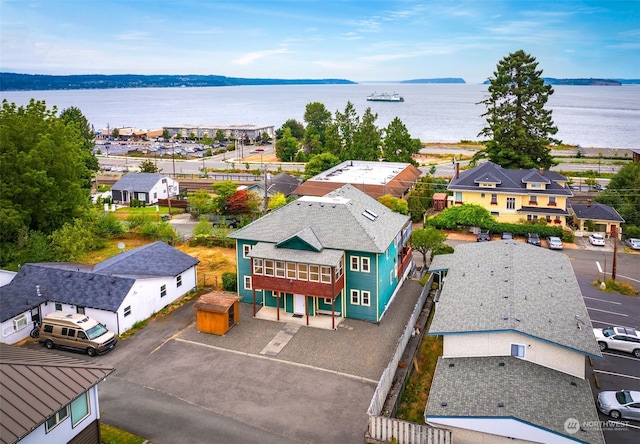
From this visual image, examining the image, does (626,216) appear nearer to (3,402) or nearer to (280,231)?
(280,231)

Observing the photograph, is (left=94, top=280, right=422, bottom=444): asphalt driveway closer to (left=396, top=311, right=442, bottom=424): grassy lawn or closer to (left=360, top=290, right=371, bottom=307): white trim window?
(left=360, top=290, right=371, bottom=307): white trim window

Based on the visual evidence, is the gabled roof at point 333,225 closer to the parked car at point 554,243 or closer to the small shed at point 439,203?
the parked car at point 554,243

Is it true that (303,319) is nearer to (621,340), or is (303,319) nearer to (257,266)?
(257,266)

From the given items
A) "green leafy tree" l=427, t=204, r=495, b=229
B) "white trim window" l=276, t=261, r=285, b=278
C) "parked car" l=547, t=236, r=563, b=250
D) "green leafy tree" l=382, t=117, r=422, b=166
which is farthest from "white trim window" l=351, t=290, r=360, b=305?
"green leafy tree" l=382, t=117, r=422, b=166

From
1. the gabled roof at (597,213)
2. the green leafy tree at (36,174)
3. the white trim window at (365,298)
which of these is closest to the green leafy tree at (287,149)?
the green leafy tree at (36,174)

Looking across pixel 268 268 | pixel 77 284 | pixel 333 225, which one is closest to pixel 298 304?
pixel 268 268
